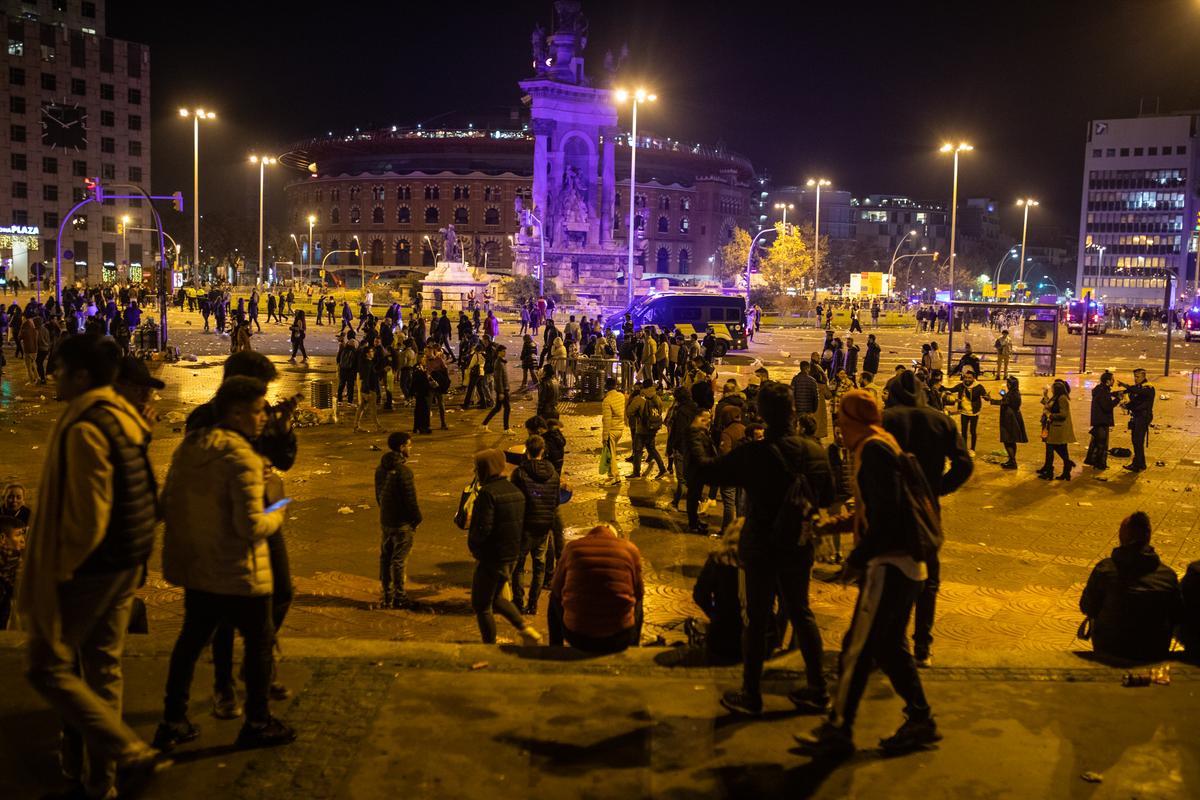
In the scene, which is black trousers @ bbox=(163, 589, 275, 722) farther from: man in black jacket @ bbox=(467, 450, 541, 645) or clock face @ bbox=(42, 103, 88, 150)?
clock face @ bbox=(42, 103, 88, 150)

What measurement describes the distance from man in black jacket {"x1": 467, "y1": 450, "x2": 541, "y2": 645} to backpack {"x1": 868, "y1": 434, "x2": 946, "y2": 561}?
9.64ft

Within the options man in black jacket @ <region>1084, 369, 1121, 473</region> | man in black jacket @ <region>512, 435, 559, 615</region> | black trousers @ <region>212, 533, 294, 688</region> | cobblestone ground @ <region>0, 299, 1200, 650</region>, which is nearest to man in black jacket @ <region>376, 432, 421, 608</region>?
cobblestone ground @ <region>0, 299, 1200, 650</region>

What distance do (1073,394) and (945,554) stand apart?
18007mm

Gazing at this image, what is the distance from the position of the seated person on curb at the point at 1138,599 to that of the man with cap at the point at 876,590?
1.95 meters

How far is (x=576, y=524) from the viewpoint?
11.3m

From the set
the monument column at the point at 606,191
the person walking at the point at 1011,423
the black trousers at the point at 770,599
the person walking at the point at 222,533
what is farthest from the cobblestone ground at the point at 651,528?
the monument column at the point at 606,191

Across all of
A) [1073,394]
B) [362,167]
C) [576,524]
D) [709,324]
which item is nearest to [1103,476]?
[576,524]

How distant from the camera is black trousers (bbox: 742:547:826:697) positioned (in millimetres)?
4996

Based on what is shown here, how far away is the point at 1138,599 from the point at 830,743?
254cm

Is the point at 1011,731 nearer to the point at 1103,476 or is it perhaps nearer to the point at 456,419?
the point at 1103,476

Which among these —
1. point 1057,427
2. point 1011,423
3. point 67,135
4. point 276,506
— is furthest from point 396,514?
point 67,135

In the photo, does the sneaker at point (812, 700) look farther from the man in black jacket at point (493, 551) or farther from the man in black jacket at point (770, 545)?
the man in black jacket at point (493, 551)

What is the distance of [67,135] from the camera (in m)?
86.3

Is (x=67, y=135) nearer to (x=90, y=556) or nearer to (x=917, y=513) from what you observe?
(x=90, y=556)
